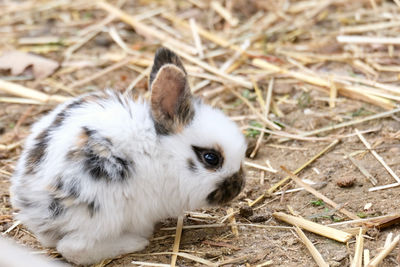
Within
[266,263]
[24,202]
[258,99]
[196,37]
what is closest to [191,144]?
[266,263]

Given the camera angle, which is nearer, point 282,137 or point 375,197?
point 375,197

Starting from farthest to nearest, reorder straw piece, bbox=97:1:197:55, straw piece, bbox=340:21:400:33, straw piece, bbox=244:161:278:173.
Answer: straw piece, bbox=97:1:197:55
straw piece, bbox=340:21:400:33
straw piece, bbox=244:161:278:173

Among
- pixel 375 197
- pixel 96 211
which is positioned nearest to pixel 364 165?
pixel 375 197

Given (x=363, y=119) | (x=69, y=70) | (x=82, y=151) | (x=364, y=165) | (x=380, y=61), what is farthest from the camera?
(x=69, y=70)

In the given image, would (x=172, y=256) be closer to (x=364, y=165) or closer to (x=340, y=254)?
(x=340, y=254)

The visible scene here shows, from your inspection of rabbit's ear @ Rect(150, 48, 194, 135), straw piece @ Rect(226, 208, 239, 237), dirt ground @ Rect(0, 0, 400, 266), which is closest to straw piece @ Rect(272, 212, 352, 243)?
dirt ground @ Rect(0, 0, 400, 266)

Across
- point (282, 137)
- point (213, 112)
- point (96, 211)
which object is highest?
point (213, 112)

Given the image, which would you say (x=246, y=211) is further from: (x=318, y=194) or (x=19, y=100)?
(x=19, y=100)

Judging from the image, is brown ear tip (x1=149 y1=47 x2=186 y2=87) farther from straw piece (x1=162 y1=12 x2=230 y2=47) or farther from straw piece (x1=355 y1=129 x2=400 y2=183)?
straw piece (x1=162 y1=12 x2=230 y2=47)
